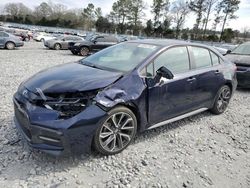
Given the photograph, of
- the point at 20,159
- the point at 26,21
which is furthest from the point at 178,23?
the point at 20,159

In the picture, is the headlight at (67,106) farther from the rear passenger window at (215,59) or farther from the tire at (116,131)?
the rear passenger window at (215,59)

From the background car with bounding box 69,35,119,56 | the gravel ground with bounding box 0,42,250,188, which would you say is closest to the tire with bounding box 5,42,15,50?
the background car with bounding box 69,35,119,56

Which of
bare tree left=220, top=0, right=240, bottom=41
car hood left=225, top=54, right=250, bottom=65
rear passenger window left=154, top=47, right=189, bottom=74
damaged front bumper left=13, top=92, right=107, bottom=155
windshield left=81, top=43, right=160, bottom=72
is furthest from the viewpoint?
bare tree left=220, top=0, right=240, bottom=41

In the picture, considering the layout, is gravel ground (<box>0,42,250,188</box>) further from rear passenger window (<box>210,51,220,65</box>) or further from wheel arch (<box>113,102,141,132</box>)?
rear passenger window (<box>210,51,220,65</box>)

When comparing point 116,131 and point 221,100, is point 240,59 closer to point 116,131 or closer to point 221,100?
point 221,100

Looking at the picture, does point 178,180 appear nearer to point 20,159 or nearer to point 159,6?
point 20,159

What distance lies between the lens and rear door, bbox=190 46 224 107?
444 centimetres

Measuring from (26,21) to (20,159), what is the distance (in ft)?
284

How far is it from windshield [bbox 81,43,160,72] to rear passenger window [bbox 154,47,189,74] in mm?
182

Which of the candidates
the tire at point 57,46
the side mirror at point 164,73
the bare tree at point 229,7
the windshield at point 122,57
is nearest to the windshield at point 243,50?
the windshield at point 122,57

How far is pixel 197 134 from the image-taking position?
4.30 metres

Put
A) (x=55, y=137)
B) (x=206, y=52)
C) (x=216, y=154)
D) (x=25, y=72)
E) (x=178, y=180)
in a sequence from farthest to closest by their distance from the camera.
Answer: (x=25, y=72)
(x=206, y=52)
(x=216, y=154)
(x=178, y=180)
(x=55, y=137)

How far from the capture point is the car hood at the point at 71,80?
3076mm

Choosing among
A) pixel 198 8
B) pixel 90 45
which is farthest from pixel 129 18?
pixel 90 45
